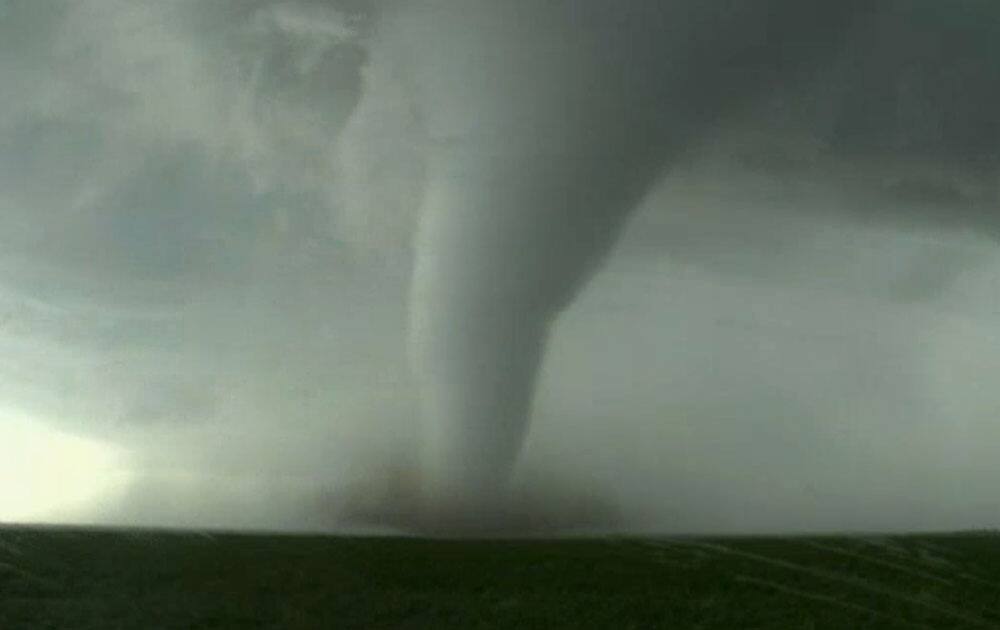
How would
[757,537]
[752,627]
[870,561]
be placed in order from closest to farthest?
[752,627]
[870,561]
[757,537]

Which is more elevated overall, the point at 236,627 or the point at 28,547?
the point at 28,547

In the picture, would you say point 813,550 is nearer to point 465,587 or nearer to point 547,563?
point 547,563

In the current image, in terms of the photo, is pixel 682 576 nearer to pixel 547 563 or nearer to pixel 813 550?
pixel 547 563

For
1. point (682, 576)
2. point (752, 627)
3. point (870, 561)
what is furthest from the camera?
point (870, 561)

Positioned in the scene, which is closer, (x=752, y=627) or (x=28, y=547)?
(x=752, y=627)

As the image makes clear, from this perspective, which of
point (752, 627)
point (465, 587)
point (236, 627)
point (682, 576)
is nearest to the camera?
point (236, 627)

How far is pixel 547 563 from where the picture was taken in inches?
1954

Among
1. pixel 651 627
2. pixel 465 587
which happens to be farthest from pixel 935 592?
pixel 465 587

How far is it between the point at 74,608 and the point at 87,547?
36.4 feet

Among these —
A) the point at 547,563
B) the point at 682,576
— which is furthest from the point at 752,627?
the point at 547,563

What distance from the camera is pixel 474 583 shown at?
44.7 meters

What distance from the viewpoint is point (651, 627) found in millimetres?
38719

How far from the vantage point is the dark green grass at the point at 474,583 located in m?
38.8

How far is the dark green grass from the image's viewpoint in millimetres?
38750
